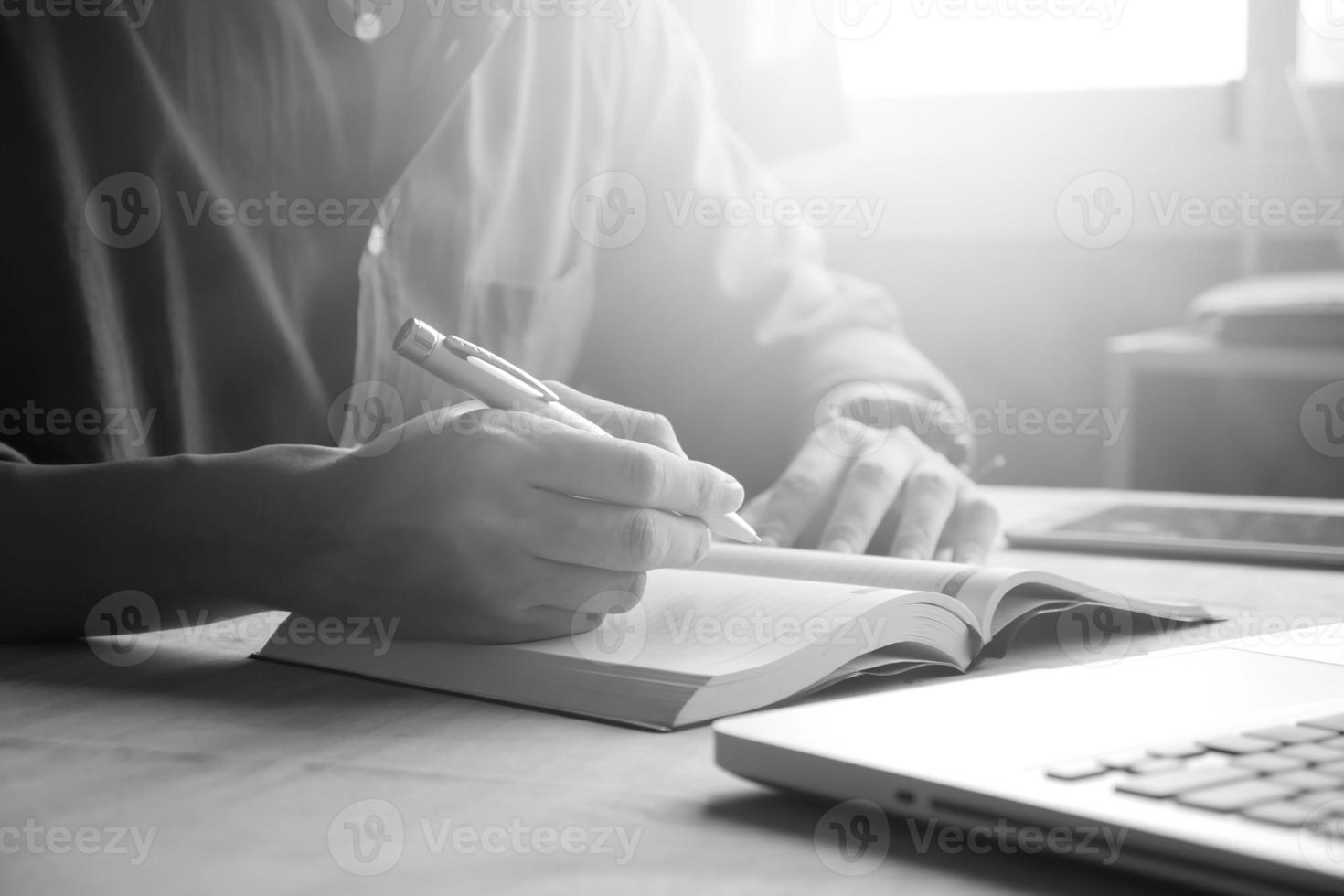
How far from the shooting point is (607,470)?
58 centimetres

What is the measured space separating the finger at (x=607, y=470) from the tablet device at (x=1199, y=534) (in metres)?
0.52

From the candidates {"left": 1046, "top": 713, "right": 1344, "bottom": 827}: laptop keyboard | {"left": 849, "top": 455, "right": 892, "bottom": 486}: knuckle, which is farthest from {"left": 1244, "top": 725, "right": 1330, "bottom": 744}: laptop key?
{"left": 849, "top": 455, "right": 892, "bottom": 486}: knuckle

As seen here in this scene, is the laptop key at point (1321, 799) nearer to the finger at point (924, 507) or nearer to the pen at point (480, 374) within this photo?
the pen at point (480, 374)

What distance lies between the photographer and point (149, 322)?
99cm

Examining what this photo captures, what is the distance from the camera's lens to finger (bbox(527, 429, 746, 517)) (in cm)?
58

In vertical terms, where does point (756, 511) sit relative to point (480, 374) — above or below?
below

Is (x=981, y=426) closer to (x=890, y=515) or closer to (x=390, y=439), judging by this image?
(x=890, y=515)

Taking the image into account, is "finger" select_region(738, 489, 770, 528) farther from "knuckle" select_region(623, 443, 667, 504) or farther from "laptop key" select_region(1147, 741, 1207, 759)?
"laptop key" select_region(1147, 741, 1207, 759)

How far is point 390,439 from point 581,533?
0.10 meters

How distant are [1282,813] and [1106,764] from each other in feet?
0.18

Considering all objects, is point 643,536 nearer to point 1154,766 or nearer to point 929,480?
point 1154,766

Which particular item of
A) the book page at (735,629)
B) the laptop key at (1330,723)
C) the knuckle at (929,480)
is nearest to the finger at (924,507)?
the knuckle at (929,480)

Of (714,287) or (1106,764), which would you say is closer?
(1106,764)

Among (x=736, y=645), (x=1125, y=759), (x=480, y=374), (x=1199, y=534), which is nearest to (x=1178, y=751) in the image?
(x=1125, y=759)
